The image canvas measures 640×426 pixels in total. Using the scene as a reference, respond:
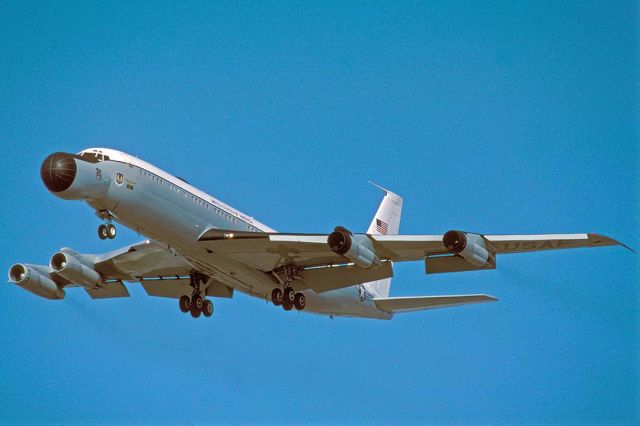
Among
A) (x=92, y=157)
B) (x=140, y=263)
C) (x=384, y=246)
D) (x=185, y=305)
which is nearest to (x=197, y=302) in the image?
(x=185, y=305)

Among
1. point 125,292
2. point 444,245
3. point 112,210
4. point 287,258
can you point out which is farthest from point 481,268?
point 125,292

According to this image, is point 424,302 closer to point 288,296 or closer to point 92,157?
point 288,296

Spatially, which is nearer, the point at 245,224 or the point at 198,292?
the point at 245,224

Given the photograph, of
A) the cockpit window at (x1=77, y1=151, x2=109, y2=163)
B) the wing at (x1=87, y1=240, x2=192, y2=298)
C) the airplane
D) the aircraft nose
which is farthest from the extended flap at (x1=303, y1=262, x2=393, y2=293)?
the aircraft nose

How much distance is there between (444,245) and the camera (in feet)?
153

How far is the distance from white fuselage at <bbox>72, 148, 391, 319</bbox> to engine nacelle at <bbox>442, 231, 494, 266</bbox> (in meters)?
10.8

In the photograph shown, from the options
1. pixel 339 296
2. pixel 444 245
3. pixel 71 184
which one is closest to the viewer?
pixel 71 184

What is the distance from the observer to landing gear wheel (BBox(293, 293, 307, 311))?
5250 centimetres

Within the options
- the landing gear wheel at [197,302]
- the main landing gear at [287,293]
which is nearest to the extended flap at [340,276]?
the main landing gear at [287,293]

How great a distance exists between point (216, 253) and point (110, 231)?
5.75 meters

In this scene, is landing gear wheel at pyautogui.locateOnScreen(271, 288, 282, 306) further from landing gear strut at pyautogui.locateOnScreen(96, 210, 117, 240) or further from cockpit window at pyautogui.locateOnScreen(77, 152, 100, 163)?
cockpit window at pyautogui.locateOnScreen(77, 152, 100, 163)

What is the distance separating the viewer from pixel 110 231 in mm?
45469

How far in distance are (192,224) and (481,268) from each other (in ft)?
44.6

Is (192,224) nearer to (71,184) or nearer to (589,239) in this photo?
(71,184)
